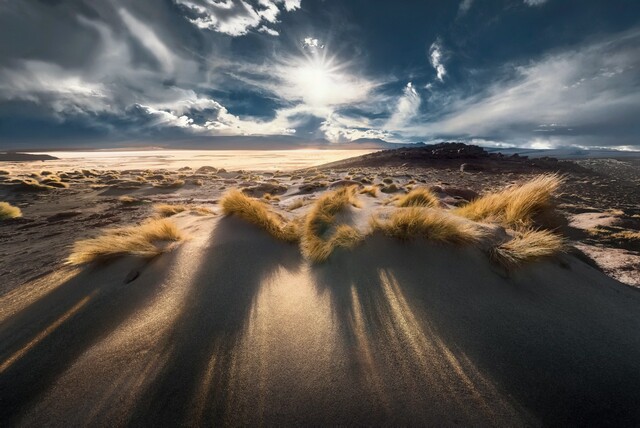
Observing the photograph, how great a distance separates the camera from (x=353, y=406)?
1.59 m

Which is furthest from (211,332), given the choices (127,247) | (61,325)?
(127,247)

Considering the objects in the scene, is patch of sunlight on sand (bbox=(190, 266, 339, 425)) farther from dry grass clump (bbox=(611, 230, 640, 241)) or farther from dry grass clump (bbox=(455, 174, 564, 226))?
dry grass clump (bbox=(611, 230, 640, 241))

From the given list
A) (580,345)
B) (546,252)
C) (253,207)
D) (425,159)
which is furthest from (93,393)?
(425,159)

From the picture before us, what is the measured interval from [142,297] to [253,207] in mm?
2137

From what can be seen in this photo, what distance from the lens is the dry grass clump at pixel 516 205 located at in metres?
4.10

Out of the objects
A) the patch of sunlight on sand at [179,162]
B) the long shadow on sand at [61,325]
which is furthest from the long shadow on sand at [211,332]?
the patch of sunlight on sand at [179,162]

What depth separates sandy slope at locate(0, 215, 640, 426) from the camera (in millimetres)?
1584

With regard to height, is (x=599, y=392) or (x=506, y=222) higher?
(x=506, y=222)

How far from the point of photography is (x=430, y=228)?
9.85ft

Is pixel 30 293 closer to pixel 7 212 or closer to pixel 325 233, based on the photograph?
pixel 325 233

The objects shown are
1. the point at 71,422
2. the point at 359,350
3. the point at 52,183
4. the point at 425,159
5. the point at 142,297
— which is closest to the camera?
the point at 71,422

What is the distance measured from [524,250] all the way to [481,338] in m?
1.28

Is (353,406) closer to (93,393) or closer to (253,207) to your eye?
(93,393)

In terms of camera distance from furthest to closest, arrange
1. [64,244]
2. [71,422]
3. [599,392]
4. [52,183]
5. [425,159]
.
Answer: [425,159] < [52,183] < [64,244] < [599,392] < [71,422]
